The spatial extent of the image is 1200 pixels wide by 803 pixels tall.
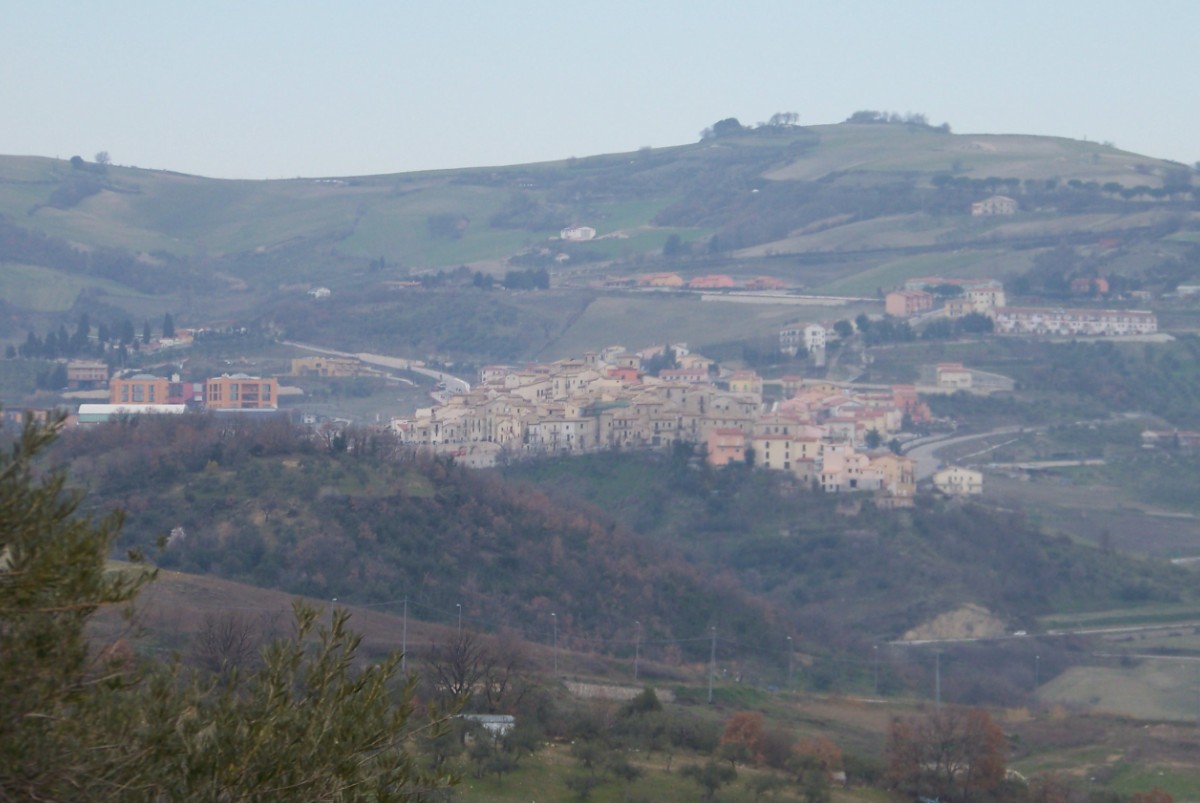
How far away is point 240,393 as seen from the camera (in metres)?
42.4

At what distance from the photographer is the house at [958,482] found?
35.1m

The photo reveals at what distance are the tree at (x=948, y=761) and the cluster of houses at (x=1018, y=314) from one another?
128 feet

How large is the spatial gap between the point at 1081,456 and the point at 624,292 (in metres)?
25.3

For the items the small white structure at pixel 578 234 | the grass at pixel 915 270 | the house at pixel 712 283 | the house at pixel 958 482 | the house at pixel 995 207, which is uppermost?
the house at pixel 995 207

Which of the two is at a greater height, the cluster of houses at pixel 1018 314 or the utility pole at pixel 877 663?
the cluster of houses at pixel 1018 314

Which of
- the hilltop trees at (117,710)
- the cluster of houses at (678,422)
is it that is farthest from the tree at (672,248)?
the hilltop trees at (117,710)

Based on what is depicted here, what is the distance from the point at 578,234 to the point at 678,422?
44210 mm

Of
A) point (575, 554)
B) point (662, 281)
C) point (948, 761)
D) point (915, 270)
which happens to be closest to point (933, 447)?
point (575, 554)

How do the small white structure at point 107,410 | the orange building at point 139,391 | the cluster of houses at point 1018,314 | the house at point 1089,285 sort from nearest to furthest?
the small white structure at point 107,410
the orange building at point 139,391
the cluster of houses at point 1018,314
the house at point 1089,285

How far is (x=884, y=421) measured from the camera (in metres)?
42.2

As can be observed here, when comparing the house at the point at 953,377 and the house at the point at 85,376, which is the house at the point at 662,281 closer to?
the house at the point at 953,377

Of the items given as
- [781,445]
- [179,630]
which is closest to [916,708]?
[179,630]

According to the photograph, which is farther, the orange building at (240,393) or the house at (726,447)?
the orange building at (240,393)

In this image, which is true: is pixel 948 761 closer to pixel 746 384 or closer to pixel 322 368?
pixel 746 384
